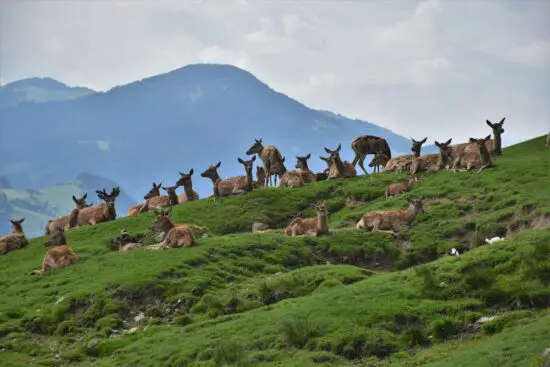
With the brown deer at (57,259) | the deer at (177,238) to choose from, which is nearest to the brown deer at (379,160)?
the deer at (177,238)

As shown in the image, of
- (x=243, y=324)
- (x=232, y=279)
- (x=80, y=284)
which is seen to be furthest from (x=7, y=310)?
(x=243, y=324)

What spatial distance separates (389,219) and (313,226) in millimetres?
3103

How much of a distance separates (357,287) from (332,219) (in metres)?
13.6

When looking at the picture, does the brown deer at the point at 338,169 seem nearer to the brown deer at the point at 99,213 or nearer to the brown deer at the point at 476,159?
the brown deer at the point at 476,159

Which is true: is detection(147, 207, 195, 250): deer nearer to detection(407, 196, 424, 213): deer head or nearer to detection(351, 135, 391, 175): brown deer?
detection(407, 196, 424, 213): deer head

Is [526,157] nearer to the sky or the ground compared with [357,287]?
nearer to the sky

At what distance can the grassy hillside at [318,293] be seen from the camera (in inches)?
740

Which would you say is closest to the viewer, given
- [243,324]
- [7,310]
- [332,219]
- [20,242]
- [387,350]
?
[387,350]

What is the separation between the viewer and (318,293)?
2314cm

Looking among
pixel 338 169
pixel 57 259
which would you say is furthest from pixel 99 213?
pixel 338 169

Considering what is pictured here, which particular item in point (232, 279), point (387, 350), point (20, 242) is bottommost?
point (387, 350)

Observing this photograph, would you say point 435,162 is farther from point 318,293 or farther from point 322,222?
point 318,293

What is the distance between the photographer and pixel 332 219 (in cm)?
3603

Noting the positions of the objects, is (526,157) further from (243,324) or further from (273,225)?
(243,324)
